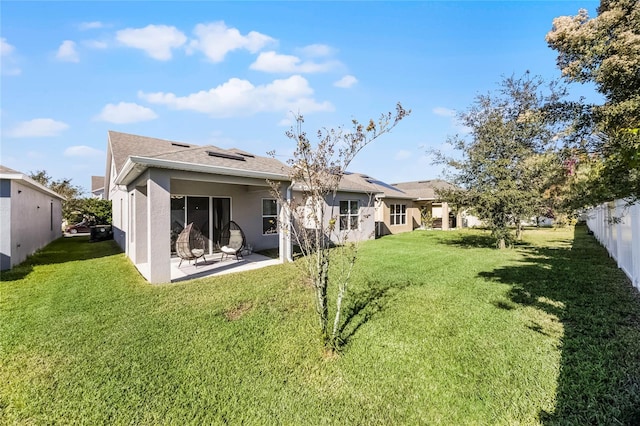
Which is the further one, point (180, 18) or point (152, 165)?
point (180, 18)

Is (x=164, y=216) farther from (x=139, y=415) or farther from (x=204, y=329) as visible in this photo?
(x=139, y=415)

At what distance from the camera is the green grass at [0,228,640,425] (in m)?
3.14

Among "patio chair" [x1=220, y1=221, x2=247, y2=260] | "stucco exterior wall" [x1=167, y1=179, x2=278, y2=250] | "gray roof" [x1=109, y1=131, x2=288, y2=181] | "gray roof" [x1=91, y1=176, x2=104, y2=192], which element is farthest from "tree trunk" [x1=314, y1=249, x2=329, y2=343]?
"gray roof" [x1=91, y1=176, x2=104, y2=192]

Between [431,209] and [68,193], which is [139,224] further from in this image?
[68,193]

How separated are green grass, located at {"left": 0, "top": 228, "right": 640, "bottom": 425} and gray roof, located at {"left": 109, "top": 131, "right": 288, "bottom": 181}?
11.7 ft

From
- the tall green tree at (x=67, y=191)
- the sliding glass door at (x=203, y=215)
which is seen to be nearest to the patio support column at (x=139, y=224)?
the sliding glass door at (x=203, y=215)

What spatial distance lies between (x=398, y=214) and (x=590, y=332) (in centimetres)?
1923

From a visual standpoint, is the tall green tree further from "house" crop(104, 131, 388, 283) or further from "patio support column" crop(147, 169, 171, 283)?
"patio support column" crop(147, 169, 171, 283)

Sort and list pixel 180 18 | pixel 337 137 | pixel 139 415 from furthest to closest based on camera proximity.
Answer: pixel 180 18
pixel 337 137
pixel 139 415

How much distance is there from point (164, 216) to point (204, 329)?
369 cm

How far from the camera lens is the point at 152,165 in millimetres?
7113

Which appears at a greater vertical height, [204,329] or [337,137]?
[337,137]

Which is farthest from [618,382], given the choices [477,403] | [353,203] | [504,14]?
[353,203]

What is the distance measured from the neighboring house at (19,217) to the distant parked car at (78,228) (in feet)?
37.6
